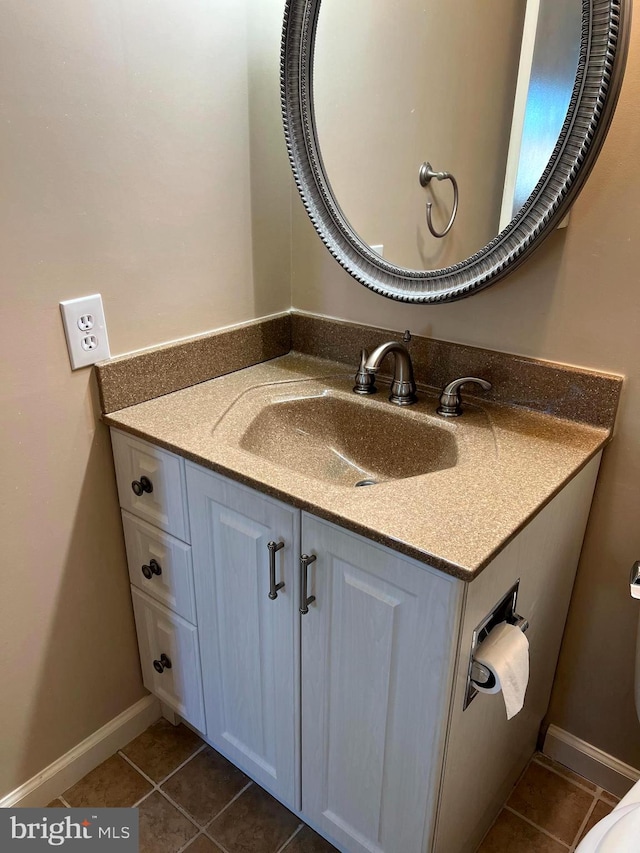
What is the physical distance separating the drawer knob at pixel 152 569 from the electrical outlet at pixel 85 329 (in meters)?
0.43

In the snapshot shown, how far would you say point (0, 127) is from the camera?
995 millimetres

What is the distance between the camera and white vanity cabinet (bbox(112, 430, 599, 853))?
94cm

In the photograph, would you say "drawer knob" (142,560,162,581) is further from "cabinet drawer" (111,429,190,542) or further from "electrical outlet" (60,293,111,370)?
"electrical outlet" (60,293,111,370)

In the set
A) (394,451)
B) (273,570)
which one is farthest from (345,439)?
(273,570)

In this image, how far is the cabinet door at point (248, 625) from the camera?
1081 millimetres

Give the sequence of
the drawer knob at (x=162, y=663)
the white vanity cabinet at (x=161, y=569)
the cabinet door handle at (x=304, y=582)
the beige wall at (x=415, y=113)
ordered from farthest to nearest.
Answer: the drawer knob at (x=162, y=663)
the white vanity cabinet at (x=161, y=569)
the beige wall at (x=415, y=113)
the cabinet door handle at (x=304, y=582)

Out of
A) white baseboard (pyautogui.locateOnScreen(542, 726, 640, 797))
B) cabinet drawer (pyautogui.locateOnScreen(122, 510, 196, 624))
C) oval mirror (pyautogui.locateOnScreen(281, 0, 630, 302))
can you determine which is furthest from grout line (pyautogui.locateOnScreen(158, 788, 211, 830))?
oval mirror (pyautogui.locateOnScreen(281, 0, 630, 302))

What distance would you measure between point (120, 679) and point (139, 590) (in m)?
0.25

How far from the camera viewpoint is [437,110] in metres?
1.19

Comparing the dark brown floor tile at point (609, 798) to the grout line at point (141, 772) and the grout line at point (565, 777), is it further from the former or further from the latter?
the grout line at point (141, 772)

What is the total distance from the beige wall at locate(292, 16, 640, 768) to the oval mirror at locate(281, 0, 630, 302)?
0.07 metres

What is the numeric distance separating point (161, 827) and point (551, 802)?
0.86 metres

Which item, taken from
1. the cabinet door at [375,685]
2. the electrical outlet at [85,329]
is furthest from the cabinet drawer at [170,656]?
the electrical outlet at [85,329]

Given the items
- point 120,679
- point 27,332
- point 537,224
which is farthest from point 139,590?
point 537,224
